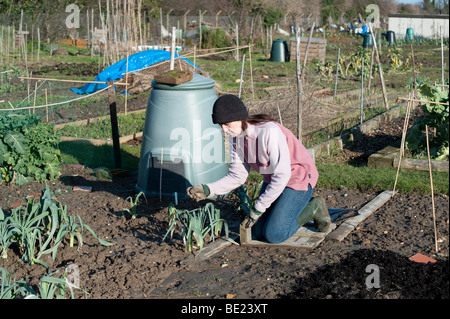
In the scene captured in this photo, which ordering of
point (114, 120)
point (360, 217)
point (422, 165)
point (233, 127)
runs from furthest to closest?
point (114, 120)
point (422, 165)
point (360, 217)
point (233, 127)

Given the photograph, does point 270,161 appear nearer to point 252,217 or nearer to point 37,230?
point 252,217

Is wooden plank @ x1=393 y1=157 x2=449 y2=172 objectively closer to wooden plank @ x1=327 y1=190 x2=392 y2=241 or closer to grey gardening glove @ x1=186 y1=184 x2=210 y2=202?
wooden plank @ x1=327 y1=190 x2=392 y2=241

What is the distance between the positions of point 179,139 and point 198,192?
112cm

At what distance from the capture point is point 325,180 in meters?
5.45

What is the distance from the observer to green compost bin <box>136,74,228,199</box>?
4.94m

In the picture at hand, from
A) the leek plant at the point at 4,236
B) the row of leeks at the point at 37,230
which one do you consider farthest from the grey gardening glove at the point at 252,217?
the leek plant at the point at 4,236

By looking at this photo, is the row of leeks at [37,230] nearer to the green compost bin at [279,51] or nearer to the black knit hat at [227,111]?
the black knit hat at [227,111]

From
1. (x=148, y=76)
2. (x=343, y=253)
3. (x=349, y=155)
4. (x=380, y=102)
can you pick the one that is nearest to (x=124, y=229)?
(x=343, y=253)

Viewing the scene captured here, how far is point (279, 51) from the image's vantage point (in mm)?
19203

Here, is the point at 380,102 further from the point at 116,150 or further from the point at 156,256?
the point at 156,256

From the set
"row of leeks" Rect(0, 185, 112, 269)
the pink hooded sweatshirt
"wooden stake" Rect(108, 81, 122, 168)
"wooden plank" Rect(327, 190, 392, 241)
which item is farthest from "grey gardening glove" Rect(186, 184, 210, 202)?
"wooden stake" Rect(108, 81, 122, 168)
